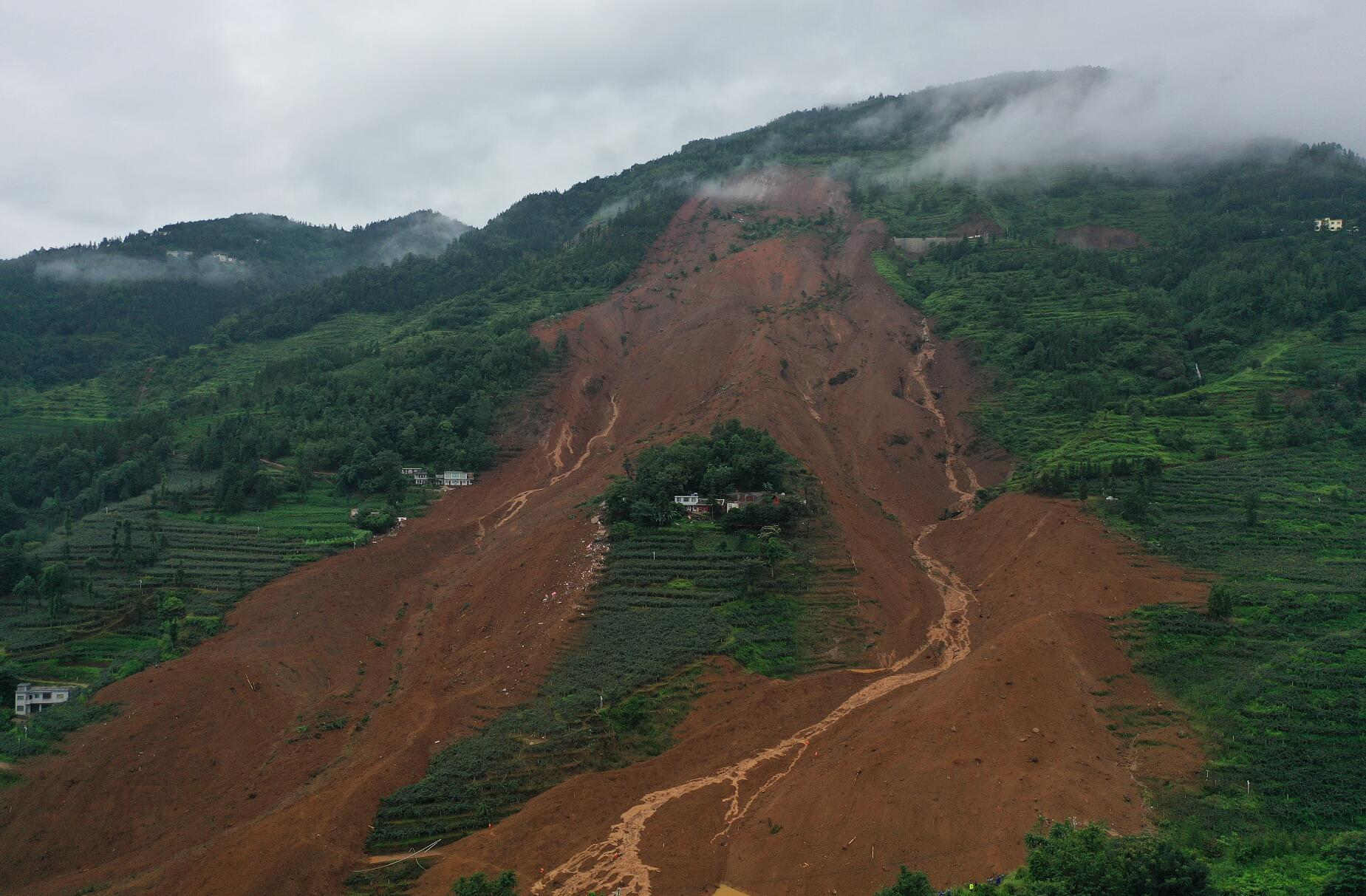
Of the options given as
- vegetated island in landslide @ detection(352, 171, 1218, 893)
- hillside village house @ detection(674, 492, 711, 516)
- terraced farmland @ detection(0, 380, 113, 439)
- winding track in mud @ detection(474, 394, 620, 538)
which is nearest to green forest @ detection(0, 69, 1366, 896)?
terraced farmland @ detection(0, 380, 113, 439)

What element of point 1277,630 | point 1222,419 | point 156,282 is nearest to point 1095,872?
point 1277,630

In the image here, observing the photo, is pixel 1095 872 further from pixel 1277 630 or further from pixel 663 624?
pixel 663 624

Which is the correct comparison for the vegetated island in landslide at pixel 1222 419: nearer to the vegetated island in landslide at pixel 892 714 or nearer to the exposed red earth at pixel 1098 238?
the exposed red earth at pixel 1098 238

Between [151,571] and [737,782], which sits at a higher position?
[151,571]

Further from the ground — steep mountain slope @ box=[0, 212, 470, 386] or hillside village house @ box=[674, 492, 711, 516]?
steep mountain slope @ box=[0, 212, 470, 386]

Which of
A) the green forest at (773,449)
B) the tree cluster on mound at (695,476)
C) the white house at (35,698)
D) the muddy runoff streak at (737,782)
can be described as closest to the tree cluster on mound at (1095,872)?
the green forest at (773,449)

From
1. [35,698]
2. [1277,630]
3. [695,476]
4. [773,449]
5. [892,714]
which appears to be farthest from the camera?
[773,449]

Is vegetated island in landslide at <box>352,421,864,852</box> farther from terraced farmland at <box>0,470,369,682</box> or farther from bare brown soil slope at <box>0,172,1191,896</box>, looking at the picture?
terraced farmland at <box>0,470,369,682</box>
